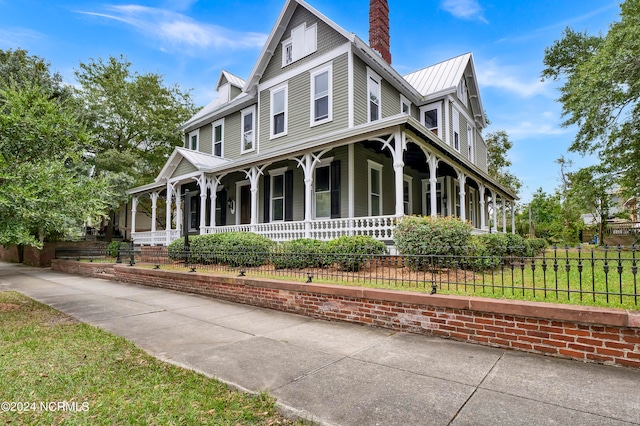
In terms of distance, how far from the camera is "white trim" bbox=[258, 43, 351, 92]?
1285cm

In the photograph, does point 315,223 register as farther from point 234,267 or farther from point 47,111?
point 47,111

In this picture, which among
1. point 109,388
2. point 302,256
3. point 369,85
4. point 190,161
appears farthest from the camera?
point 190,161

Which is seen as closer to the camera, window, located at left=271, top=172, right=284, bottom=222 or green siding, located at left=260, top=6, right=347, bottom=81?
green siding, located at left=260, top=6, right=347, bottom=81

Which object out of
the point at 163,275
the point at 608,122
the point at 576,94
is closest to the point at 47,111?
the point at 163,275

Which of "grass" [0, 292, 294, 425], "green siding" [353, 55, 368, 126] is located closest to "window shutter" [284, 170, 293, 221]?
"green siding" [353, 55, 368, 126]

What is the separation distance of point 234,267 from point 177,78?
20.5 meters

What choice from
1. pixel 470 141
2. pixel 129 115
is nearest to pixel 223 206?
pixel 129 115

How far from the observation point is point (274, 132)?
1509 centimetres

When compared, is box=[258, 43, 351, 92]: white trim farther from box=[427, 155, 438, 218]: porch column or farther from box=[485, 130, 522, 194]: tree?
Answer: box=[485, 130, 522, 194]: tree

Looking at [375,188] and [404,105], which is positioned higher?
[404,105]

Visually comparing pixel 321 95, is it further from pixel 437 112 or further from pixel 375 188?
pixel 437 112

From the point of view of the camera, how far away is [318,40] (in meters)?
13.7

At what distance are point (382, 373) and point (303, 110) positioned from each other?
12.0 m

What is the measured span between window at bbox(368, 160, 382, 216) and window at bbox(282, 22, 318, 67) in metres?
5.26
